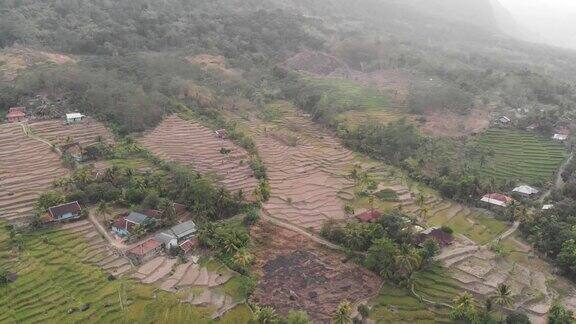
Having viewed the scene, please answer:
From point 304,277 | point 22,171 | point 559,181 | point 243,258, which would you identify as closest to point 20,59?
point 22,171

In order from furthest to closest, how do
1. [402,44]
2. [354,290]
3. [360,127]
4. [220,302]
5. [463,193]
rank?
[402,44], [360,127], [463,193], [354,290], [220,302]

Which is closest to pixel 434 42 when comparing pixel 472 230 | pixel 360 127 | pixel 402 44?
pixel 402 44

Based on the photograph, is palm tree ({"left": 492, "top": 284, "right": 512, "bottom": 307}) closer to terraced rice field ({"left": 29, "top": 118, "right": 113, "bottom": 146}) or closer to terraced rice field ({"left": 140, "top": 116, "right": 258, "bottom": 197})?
terraced rice field ({"left": 140, "top": 116, "right": 258, "bottom": 197})

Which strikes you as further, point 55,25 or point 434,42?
point 434,42

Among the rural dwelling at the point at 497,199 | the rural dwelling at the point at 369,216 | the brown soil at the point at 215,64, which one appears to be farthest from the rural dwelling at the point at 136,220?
the brown soil at the point at 215,64

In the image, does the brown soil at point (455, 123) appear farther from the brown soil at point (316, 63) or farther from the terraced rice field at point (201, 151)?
the brown soil at point (316, 63)

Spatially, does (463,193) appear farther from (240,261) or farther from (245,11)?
(245,11)

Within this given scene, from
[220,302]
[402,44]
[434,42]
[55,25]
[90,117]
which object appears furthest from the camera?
[434,42]
